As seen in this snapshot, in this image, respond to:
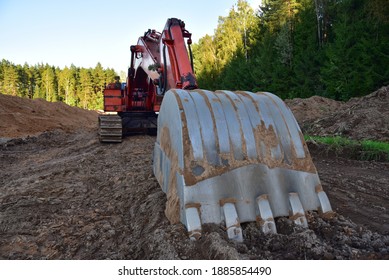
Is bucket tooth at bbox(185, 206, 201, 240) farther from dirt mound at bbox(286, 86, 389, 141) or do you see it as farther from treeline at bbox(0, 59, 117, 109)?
treeline at bbox(0, 59, 117, 109)

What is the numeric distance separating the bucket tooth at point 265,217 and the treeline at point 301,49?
1867 cm

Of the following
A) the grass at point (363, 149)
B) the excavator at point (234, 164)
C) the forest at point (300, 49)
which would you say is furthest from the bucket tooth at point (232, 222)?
the forest at point (300, 49)

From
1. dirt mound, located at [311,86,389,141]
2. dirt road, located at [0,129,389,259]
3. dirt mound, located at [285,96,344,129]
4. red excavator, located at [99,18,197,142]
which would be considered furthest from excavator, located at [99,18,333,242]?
dirt mound, located at [285,96,344,129]

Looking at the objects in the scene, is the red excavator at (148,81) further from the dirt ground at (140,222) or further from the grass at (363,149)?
the grass at (363,149)

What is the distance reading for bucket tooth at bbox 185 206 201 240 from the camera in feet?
7.12

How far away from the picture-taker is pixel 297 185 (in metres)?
2.56

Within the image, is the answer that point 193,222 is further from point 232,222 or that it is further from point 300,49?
point 300,49

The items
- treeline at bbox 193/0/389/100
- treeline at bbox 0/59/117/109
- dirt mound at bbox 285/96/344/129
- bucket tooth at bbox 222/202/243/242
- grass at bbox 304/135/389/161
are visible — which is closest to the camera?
bucket tooth at bbox 222/202/243/242

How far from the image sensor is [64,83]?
253 feet

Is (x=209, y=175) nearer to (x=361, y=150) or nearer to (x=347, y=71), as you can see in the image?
(x=361, y=150)

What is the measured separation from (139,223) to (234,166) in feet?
3.13

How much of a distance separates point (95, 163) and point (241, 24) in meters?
34.6

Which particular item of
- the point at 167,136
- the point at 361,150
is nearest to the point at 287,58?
the point at 361,150

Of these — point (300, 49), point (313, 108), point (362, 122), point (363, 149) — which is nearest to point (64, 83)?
point (300, 49)
